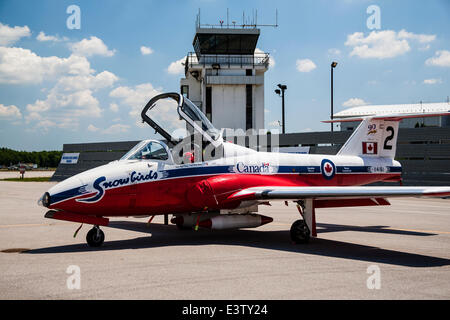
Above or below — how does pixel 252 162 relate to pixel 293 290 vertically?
above

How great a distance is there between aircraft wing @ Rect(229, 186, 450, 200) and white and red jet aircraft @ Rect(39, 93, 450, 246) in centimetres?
2

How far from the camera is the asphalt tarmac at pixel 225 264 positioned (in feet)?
19.2

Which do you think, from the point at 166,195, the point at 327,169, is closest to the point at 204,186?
the point at 166,195

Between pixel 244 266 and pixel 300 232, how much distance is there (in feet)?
10.4

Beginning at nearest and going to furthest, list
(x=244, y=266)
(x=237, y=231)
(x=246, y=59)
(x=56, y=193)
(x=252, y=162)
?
(x=244, y=266) < (x=56, y=193) < (x=252, y=162) < (x=237, y=231) < (x=246, y=59)

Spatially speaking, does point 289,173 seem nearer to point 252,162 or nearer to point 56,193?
point 252,162

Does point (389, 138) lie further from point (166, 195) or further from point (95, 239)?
point (95, 239)

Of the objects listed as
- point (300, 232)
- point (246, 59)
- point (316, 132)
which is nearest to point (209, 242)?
point (300, 232)

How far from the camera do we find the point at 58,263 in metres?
7.64

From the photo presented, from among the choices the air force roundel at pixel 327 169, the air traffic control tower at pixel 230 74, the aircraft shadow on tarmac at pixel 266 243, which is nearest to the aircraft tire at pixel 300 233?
the aircraft shadow on tarmac at pixel 266 243

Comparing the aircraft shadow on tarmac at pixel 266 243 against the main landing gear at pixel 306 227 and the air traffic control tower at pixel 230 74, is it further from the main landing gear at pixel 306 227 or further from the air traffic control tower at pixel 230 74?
the air traffic control tower at pixel 230 74

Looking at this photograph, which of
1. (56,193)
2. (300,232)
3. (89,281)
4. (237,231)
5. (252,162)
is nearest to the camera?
(89,281)

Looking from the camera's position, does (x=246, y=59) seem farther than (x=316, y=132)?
Yes

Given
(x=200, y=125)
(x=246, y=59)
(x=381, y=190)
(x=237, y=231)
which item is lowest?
(x=237, y=231)
